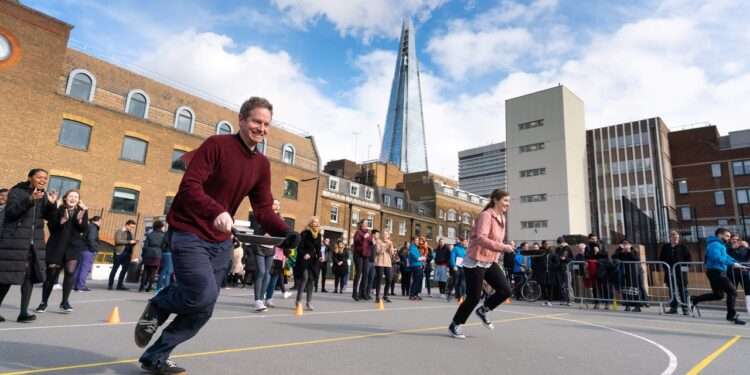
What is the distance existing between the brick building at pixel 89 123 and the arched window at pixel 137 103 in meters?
0.06

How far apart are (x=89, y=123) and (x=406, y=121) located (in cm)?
10523

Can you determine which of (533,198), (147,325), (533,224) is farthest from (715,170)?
(147,325)

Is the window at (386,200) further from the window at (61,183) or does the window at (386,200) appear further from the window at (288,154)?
the window at (61,183)

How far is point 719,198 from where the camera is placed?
53.5 m

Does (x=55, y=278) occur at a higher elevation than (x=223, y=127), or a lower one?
lower

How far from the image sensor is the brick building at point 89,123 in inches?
904

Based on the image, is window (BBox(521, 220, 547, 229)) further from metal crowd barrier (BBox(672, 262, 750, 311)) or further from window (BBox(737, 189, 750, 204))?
window (BBox(737, 189, 750, 204))

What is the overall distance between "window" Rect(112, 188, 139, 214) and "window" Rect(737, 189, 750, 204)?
63791mm

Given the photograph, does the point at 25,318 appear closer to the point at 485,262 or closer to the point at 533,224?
the point at 485,262

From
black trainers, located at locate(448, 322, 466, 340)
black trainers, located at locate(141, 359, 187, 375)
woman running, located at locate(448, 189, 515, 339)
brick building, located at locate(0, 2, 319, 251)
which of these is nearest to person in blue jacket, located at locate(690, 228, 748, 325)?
woman running, located at locate(448, 189, 515, 339)

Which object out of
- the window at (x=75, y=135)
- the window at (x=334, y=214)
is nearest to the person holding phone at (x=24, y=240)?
the window at (x=75, y=135)

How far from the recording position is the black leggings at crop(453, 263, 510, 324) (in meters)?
5.61

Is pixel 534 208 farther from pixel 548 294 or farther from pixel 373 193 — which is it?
pixel 548 294

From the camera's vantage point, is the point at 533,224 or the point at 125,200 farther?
the point at 533,224
